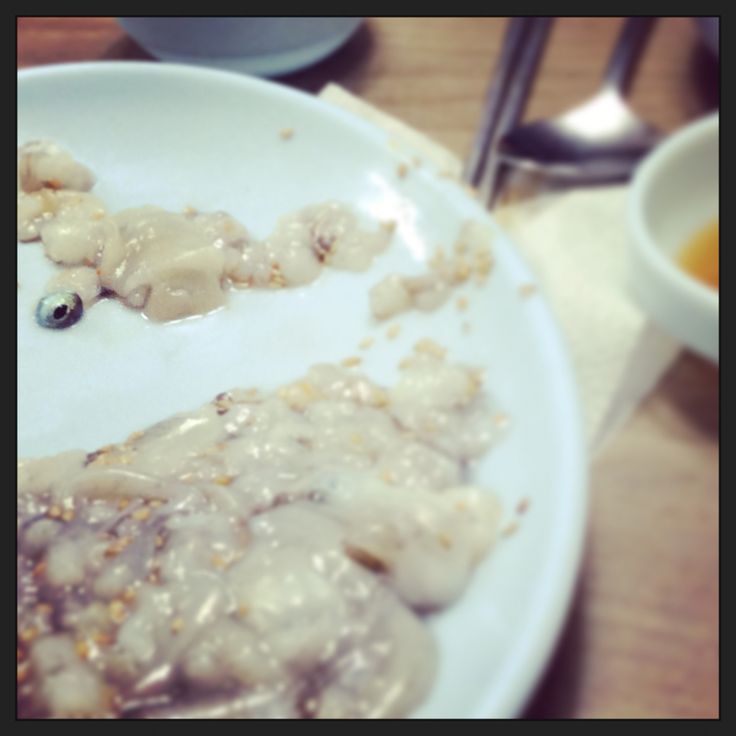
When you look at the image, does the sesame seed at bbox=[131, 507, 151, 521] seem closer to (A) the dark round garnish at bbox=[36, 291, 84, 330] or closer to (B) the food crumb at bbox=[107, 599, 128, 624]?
(B) the food crumb at bbox=[107, 599, 128, 624]

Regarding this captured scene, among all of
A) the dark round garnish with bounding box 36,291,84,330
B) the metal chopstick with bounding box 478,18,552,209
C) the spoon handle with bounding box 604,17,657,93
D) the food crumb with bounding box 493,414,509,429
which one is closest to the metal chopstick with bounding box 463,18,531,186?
the metal chopstick with bounding box 478,18,552,209

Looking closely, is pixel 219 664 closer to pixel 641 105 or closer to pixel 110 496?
pixel 110 496

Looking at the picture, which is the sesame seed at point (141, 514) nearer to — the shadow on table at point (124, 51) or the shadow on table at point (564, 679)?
the shadow on table at point (564, 679)

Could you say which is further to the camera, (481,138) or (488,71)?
(488,71)

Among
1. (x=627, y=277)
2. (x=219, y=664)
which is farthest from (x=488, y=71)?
(x=219, y=664)

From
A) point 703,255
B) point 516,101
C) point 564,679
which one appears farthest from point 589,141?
point 564,679

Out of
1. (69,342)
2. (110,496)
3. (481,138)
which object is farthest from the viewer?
(481,138)

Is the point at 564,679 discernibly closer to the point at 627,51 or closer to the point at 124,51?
the point at 627,51
